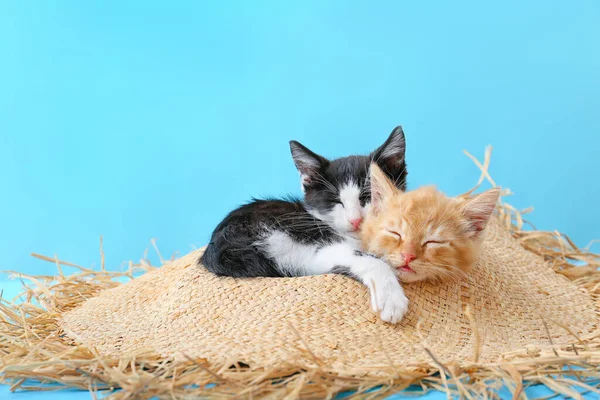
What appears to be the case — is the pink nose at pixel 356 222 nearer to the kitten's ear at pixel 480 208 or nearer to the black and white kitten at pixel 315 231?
the black and white kitten at pixel 315 231

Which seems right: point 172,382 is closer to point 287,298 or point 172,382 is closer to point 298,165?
A: point 287,298

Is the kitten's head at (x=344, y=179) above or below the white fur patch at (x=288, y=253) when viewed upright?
above

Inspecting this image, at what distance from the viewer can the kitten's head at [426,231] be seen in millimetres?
1661

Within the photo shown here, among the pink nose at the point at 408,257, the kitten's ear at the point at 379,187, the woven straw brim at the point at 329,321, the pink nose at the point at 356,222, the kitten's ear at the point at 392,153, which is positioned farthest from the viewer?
the kitten's ear at the point at 392,153

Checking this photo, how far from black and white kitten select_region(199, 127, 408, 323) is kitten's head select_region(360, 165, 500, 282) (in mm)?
66

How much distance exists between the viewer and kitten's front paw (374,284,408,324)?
5.07ft

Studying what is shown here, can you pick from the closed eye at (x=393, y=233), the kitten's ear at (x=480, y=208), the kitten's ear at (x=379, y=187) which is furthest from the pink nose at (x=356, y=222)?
the kitten's ear at (x=480, y=208)

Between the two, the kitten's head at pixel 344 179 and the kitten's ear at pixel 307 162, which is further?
the kitten's ear at pixel 307 162

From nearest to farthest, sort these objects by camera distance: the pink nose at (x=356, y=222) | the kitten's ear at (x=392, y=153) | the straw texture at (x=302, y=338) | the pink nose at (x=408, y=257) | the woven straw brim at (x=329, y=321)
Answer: the straw texture at (x=302, y=338) < the woven straw brim at (x=329, y=321) < the pink nose at (x=408, y=257) < the pink nose at (x=356, y=222) < the kitten's ear at (x=392, y=153)

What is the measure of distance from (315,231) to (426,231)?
40 cm

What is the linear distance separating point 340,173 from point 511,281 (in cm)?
67

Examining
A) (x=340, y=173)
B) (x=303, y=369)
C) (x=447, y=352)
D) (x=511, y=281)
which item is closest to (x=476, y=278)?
(x=511, y=281)

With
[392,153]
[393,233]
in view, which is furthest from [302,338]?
[392,153]

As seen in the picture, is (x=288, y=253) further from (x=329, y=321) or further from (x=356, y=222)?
(x=329, y=321)
